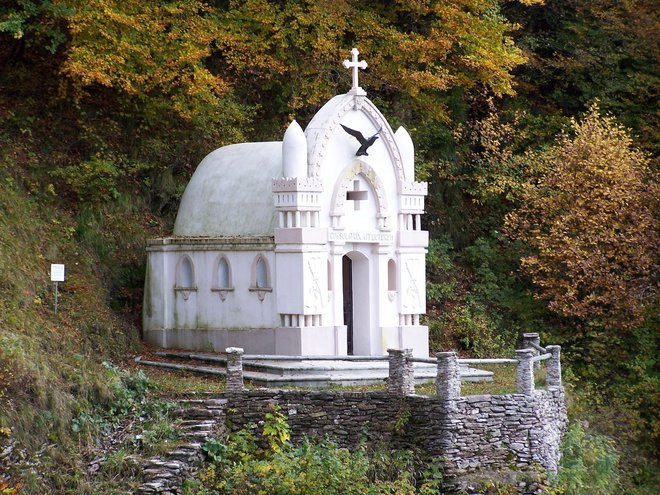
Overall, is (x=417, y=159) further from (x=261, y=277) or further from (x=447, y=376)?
(x=447, y=376)

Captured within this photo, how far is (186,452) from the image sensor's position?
2283 cm

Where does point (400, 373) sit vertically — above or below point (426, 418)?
above

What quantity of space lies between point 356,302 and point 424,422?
5584mm

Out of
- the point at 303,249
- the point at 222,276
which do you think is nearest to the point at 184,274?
the point at 222,276

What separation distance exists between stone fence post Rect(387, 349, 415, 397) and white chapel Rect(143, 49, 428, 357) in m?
A: 3.40

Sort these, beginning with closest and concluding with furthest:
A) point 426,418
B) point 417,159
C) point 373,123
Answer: point 426,418
point 373,123
point 417,159

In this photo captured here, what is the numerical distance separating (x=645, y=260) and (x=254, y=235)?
935 centimetres

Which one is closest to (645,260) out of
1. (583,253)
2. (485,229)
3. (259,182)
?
(583,253)

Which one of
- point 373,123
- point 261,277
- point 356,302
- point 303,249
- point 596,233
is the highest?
point 373,123

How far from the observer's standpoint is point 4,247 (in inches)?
1083

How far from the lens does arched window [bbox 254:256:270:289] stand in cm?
2825

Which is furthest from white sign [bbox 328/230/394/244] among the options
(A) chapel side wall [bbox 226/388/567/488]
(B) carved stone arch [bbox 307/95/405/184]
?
(A) chapel side wall [bbox 226/388/567/488]

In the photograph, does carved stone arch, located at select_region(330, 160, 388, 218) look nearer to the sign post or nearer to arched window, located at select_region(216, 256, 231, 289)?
arched window, located at select_region(216, 256, 231, 289)

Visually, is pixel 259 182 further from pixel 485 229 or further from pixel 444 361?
pixel 485 229
